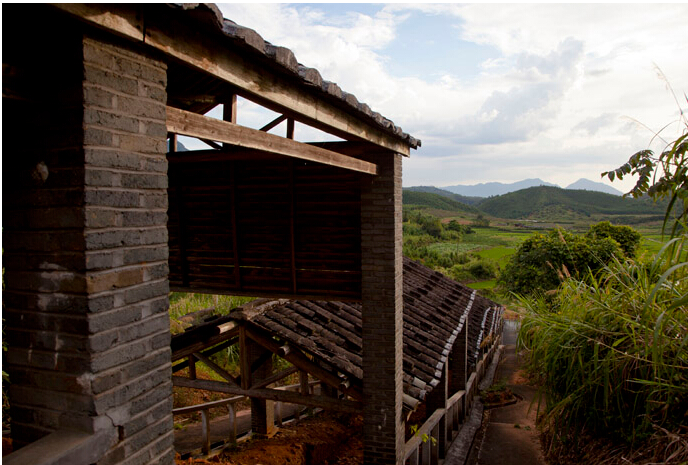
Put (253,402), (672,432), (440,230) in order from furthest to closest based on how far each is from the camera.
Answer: (440,230) → (253,402) → (672,432)

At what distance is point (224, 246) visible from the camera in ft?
19.8

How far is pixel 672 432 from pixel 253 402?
6.46 metres

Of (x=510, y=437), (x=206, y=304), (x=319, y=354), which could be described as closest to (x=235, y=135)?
Answer: (x=319, y=354)

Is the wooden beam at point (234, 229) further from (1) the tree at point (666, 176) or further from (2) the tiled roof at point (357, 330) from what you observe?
(1) the tree at point (666, 176)

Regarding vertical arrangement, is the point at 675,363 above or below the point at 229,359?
above

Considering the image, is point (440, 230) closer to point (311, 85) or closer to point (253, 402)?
point (253, 402)

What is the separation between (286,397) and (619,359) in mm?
3850

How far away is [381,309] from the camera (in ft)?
17.6

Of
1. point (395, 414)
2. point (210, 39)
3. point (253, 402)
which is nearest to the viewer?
point (210, 39)

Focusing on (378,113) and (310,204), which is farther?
(310,204)

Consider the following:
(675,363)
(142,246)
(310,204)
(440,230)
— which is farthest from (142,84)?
(440,230)

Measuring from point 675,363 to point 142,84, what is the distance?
416 centimetres

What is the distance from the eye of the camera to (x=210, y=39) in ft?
7.62

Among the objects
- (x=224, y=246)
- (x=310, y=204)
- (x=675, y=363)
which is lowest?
(x=675, y=363)
